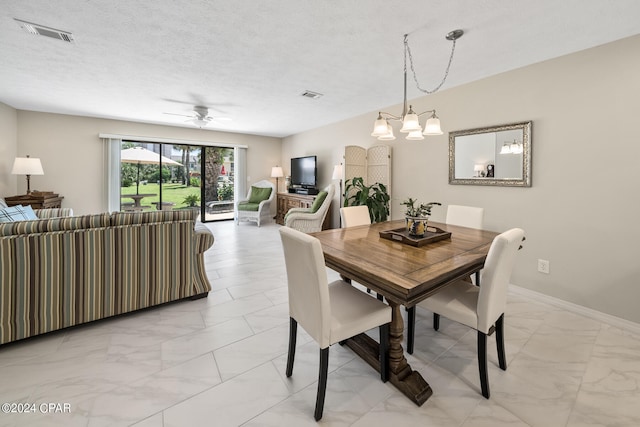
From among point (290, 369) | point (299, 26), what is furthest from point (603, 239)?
point (299, 26)

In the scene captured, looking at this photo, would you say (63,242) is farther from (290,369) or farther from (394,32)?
(394,32)

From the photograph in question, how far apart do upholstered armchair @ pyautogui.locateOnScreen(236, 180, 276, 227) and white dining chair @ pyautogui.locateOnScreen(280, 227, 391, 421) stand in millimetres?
5128

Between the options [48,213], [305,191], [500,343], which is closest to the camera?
[500,343]

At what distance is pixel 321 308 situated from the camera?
131cm

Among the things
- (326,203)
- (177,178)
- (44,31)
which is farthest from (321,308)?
(177,178)

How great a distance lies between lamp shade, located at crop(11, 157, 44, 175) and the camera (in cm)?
393

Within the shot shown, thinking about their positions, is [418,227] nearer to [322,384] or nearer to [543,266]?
[322,384]

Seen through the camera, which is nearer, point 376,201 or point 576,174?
A: point 576,174

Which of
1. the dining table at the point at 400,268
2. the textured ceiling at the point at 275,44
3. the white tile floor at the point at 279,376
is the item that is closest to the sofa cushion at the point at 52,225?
the white tile floor at the point at 279,376

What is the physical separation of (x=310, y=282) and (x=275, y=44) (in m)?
2.14

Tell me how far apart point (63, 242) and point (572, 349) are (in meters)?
3.83

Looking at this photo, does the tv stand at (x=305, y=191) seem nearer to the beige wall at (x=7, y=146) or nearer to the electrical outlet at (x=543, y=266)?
the electrical outlet at (x=543, y=266)

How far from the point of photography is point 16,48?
2.45m

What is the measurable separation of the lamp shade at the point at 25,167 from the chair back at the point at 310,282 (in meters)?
4.92
